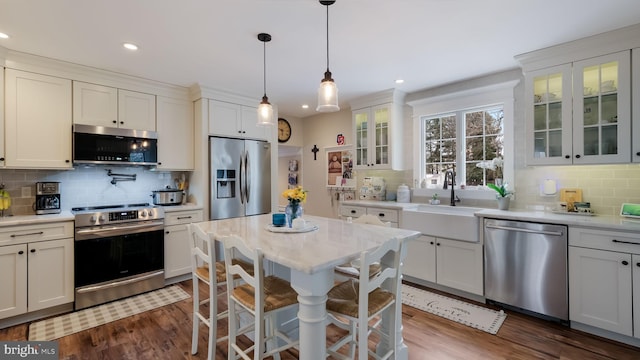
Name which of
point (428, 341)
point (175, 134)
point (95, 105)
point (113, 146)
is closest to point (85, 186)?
point (113, 146)

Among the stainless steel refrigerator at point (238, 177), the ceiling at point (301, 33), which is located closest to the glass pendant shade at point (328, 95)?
the ceiling at point (301, 33)

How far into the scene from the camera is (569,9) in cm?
210

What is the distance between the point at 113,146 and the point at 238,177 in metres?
1.45

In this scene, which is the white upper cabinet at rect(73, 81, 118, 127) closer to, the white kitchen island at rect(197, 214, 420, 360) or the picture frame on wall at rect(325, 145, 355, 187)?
the white kitchen island at rect(197, 214, 420, 360)

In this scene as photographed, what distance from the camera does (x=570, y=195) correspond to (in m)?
2.89

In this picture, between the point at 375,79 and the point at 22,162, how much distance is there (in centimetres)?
373

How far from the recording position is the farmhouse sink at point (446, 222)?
3.03 m

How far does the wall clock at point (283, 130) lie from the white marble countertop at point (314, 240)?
3.06 meters

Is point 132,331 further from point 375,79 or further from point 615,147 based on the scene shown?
point 615,147

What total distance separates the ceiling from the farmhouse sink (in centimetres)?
158

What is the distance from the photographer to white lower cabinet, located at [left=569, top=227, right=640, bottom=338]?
2.24m

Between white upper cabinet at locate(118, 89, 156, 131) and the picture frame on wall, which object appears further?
the picture frame on wall

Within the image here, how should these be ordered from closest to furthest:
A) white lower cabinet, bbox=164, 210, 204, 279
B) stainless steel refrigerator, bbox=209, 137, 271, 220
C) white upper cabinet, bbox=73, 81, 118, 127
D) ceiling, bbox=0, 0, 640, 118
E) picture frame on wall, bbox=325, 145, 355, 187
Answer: ceiling, bbox=0, 0, 640, 118 → white upper cabinet, bbox=73, 81, 118, 127 → white lower cabinet, bbox=164, 210, 204, 279 → stainless steel refrigerator, bbox=209, 137, 271, 220 → picture frame on wall, bbox=325, 145, 355, 187

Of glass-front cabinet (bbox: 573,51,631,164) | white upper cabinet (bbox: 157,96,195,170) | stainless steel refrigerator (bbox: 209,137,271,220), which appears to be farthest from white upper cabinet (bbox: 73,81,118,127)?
glass-front cabinet (bbox: 573,51,631,164)
